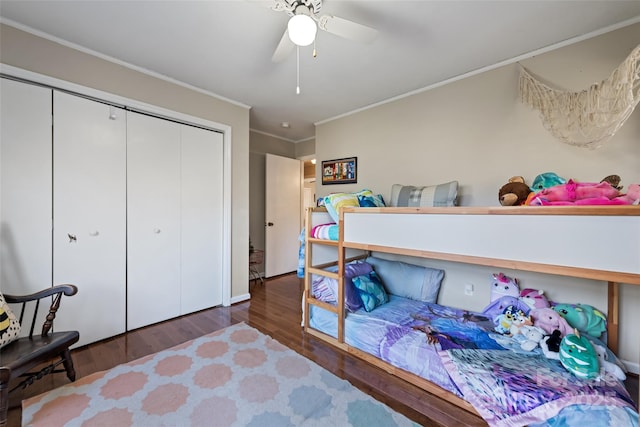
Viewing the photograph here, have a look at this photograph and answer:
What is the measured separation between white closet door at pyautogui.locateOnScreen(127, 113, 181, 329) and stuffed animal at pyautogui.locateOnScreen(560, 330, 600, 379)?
335 cm

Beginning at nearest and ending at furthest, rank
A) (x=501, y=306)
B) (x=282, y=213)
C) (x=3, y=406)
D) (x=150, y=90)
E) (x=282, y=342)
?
(x=3, y=406) → (x=501, y=306) → (x=282, y=342) → (x=150, y=90) → (x=282, y=213)

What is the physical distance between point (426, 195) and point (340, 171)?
146 centimetres

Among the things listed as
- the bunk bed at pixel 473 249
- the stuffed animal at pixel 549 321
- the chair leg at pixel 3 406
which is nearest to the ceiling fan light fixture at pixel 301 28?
the bunk bed at pixel 473 249

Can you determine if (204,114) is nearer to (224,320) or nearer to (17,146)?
(17,146)

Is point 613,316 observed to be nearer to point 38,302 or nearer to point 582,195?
point 582,195

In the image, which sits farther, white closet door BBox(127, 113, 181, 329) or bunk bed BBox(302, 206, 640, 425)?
white closet door BBox(127, 113, 181, 329)

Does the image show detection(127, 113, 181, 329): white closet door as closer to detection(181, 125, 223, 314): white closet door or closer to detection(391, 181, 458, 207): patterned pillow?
detection(181, 125, 223, 314): white closet door

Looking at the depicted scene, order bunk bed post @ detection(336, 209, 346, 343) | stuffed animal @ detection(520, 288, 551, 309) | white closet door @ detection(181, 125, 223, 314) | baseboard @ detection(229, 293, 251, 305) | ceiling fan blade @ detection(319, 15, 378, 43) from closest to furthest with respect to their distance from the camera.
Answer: ceiling fan blade @ detection(319, 15, 378, 43), stuffed animal @ detection(520, 288, 551, 309), bunk bed post @ detection(336, 209, 346, 343), white closet door @ detection(181, 125, 223, 314), baseboard @ detection(229, 293, 251, 305)

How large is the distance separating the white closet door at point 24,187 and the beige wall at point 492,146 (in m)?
3.11

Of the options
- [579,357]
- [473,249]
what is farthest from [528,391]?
[473,249]

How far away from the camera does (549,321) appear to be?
180cm

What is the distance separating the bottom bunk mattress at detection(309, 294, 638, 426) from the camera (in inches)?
48.5

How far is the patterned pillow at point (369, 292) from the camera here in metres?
2.39

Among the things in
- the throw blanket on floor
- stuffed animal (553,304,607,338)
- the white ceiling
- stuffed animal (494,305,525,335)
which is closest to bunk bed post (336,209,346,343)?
the throw blanket on floor
